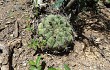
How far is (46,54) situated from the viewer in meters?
3.65

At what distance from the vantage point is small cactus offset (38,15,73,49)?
3.60m

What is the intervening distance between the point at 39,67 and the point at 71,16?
1085mm

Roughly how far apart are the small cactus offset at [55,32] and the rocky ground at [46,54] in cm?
18

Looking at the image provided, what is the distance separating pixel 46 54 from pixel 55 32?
1.10ft

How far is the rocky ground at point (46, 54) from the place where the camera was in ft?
11.7

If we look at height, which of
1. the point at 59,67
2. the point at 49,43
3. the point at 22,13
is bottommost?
the point at 59,67

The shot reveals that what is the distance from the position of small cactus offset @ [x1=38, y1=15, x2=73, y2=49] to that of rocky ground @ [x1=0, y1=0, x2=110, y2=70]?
18 centimetres

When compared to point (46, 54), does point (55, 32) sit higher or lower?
higher

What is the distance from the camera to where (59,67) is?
11.6ft

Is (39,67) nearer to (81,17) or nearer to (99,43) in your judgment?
(99,43)

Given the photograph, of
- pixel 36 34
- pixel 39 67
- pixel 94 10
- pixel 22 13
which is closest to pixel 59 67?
pixel 39 67

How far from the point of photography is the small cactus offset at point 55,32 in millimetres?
3596

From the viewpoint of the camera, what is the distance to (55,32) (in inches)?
143

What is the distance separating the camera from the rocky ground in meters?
3.56
